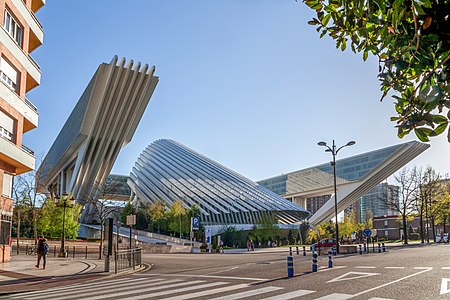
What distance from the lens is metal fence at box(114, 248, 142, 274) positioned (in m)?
19.5

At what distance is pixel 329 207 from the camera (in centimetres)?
8862

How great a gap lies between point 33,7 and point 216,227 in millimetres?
49126

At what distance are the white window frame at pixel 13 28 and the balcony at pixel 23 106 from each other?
312 centimetres

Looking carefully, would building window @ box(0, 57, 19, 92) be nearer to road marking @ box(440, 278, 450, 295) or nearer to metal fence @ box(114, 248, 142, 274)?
metal fence @ box(114, 248, 142, 274)

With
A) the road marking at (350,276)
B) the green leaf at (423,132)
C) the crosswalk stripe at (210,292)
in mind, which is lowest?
the road marking at (350,276)

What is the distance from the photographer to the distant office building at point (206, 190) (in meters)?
74.8

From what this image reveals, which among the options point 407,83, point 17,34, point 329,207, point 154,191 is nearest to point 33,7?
point 17,34

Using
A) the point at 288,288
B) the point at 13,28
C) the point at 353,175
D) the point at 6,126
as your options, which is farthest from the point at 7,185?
the point at 353,175

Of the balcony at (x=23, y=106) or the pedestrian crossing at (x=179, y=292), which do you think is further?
the balcony at (x=23, y=106)

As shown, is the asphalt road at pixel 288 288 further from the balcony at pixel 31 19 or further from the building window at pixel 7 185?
the balcony at pixel 31 19

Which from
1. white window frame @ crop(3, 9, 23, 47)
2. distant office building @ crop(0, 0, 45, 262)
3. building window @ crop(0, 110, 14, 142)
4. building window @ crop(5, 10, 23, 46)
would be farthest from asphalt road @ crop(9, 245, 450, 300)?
building window @ crop(5, 10, 23, 46)

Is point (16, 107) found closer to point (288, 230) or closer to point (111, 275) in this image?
point (111, 275)

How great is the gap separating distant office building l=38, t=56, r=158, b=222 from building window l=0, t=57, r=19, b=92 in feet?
116

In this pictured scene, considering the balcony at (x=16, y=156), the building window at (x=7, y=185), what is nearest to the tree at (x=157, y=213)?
the balcony at (x=16, y=156)
